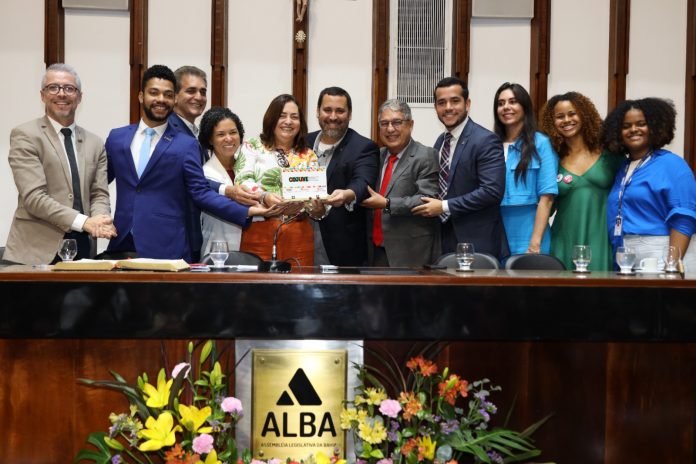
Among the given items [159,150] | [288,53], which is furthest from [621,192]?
[288,53]

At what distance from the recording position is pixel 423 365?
6.53 feet

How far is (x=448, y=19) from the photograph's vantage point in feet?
18.6

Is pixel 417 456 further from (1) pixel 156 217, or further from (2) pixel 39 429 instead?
(1) pixel 156 217

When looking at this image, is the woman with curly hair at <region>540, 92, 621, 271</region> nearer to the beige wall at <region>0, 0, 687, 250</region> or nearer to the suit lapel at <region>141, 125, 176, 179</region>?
the beige wall at <region>0, 0, 687, 250</region>

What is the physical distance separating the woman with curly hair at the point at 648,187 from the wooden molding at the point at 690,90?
7.73ft

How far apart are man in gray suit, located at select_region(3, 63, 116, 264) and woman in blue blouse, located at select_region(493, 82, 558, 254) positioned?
2.11 meters

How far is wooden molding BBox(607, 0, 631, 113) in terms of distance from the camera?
5.62 metres

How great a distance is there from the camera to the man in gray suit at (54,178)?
10.9 feet

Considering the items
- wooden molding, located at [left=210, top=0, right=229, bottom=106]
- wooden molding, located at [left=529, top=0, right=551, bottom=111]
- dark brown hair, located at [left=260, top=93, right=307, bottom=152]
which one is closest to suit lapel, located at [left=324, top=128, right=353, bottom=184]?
dark brown hair, located at [left=260, top=93, right=307, bottom=152]

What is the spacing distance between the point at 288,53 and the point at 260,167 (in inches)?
89.4

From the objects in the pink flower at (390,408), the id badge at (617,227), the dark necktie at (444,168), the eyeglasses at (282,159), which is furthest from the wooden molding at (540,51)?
the pink flower at (390,408)

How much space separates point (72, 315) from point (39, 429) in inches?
14.8

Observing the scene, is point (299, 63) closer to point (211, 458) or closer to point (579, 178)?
point (579, 178)

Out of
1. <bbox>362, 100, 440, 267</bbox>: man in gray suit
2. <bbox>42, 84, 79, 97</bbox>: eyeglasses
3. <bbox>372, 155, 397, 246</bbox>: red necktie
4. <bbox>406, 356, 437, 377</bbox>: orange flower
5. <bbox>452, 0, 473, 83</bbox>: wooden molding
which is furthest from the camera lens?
<bbox>452, 0, 473, 83</bbox>: wooden molding
